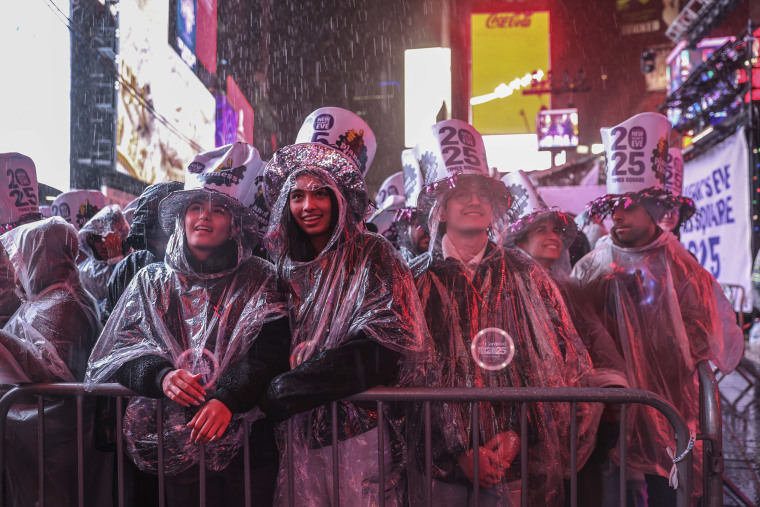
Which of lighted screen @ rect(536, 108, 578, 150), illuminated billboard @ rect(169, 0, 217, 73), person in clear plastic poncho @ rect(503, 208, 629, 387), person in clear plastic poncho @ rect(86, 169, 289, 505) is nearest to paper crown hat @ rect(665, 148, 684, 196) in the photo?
person in clear plastic poncho @ rect(503, 208, 629, 387)

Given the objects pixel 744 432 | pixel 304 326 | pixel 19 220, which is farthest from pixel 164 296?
pixel 744 432

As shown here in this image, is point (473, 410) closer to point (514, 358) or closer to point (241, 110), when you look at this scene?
point (514, 358)

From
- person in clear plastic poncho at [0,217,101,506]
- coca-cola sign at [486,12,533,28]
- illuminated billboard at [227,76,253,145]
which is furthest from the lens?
illuminated billboard at [227,76,253,145]

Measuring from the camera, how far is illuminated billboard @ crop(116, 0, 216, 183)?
1134 centimetres

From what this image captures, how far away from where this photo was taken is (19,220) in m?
3.83

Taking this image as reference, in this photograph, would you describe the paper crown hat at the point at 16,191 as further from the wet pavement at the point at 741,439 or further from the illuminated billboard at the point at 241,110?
the illuminated billboard at the point at 241,110

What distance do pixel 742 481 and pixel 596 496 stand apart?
6.59 feet

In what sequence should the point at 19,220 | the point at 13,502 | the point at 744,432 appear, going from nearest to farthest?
the point at 13,502 → the point at 19,220 → the point at 744,432

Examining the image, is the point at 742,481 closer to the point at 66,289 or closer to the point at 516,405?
the point at 516,405

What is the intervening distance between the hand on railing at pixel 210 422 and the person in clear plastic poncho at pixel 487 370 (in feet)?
2.53

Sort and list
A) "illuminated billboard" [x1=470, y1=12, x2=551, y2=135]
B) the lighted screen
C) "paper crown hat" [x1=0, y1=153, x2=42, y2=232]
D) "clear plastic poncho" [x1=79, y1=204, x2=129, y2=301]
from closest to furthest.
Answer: "paper crown hat" [x1=0, y1=153, x2=42, y2=232]
"clear plastic poncho" [x1=79, y1=204, x2=129, y2=301]
the lighted screen
"illuminated billboard" [x1=470, y1=12, x2=551, y2=135]

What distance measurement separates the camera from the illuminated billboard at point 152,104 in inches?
447

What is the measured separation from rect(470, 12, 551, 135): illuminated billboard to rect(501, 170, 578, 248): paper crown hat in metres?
18.7

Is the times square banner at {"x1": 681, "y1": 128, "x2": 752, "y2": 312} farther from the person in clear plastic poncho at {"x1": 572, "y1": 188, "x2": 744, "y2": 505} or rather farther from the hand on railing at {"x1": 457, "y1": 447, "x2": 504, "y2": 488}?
the hand on railing at {"x1": 457, "y1": 447, "x2": 504, "y2": 488}
